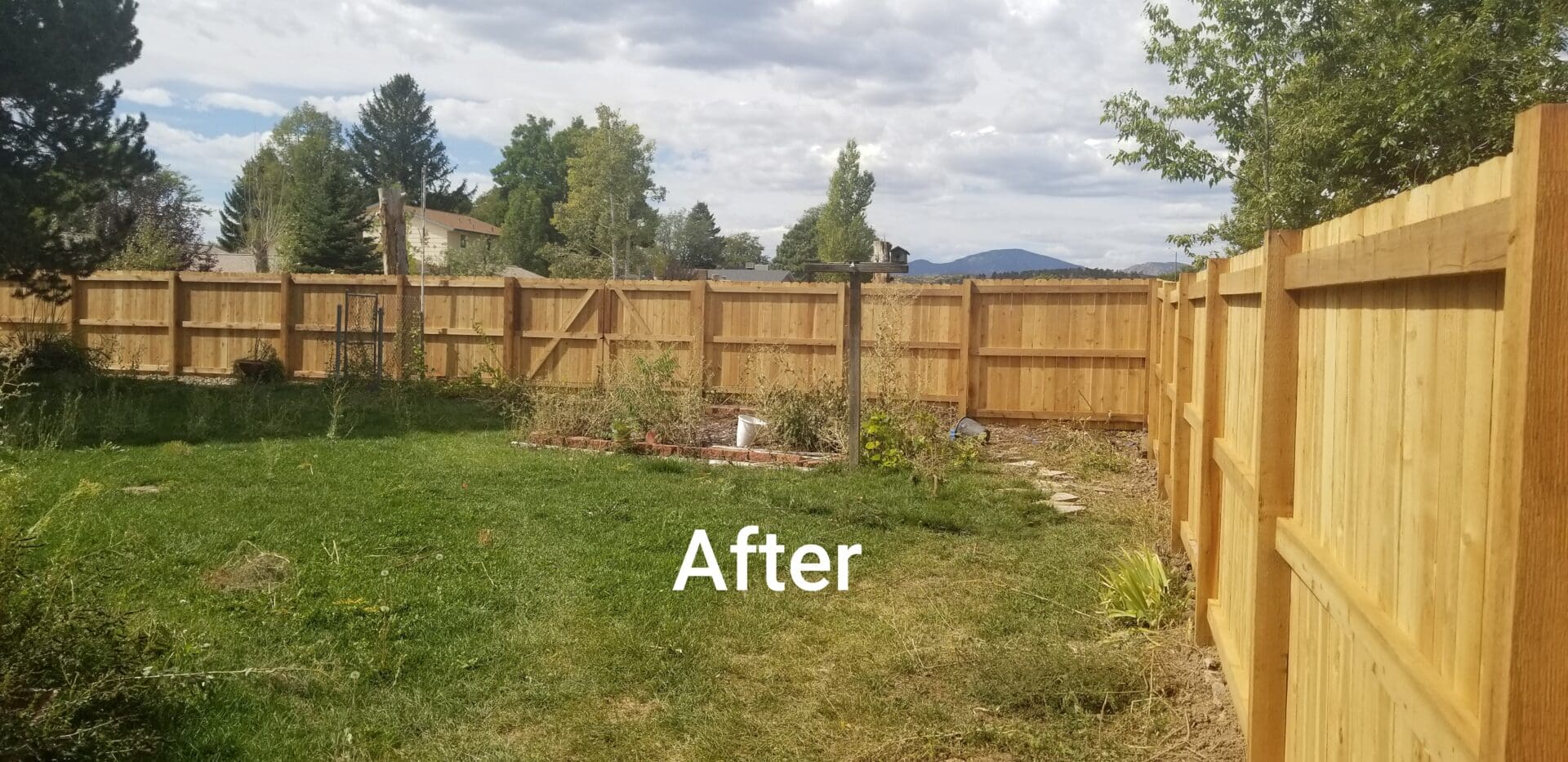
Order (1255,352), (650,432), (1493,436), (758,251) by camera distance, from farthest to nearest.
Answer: (758,251)
(650,432)
(1255,352)
(1493,436)

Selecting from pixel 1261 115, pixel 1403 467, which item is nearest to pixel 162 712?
pixel 1403 467

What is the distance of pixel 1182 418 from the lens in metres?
6.75

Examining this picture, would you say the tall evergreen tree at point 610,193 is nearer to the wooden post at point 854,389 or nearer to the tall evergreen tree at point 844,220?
the tall evergreen tree at point 844,220

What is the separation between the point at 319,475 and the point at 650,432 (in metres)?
3.26

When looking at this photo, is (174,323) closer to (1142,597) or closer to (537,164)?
(1142,597)

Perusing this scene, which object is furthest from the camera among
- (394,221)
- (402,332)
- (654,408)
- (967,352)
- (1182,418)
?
(394,221)

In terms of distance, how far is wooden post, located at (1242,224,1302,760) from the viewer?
3330mm

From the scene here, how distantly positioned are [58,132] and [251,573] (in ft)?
38.5

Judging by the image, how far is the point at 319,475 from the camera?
9.08 m

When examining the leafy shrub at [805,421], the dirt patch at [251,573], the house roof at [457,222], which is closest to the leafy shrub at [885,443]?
the leafy shrub at [805,421]

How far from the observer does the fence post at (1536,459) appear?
58.1 inches

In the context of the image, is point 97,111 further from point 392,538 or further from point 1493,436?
point 1493,436

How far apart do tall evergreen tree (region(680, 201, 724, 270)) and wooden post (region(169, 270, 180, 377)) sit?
157 feet

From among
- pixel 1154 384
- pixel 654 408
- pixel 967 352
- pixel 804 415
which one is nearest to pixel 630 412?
pixel 654 408
